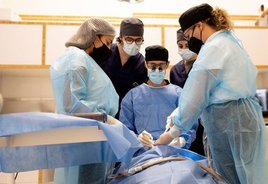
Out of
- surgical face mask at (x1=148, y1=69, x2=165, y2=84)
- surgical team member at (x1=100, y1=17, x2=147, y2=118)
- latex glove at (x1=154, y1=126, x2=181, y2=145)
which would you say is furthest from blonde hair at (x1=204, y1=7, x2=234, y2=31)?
surgical team member at (x1=100, y1=17, x2=147, y2=118)

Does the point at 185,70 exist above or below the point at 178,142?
above

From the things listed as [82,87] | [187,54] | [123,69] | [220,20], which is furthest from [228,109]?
[123,69]

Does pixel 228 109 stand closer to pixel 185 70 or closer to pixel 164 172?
pixel 164 172

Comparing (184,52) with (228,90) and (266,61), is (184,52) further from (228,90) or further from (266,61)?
(266,61)

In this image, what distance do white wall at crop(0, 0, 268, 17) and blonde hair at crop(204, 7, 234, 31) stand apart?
2.29m

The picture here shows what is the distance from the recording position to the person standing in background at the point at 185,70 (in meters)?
2.14

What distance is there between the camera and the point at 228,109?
48.1 inches

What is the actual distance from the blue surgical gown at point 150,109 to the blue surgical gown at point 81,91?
0.38 m

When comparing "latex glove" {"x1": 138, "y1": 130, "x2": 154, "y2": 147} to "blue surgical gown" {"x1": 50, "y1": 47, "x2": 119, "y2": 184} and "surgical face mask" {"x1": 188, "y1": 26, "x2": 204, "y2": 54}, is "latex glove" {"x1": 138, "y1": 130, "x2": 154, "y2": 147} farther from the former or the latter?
"surgical face mask" {"x1": 188, "y1": 26, "x2": 204, "y2": 54}

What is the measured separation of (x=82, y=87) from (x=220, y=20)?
2.47ft

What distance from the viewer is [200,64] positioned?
49.2 inches

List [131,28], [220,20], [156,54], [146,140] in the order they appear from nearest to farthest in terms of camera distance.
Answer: [220,20] < [146,140] < [156,54] < [131,28]

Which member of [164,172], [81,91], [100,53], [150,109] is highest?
[100,53]

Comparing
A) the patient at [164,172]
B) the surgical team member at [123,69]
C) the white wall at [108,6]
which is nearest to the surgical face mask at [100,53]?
the surgical team member at [123,69]
